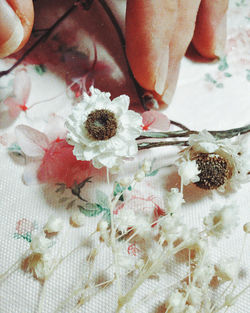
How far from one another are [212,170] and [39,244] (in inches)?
7.5

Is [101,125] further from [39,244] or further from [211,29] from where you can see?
[211,29]

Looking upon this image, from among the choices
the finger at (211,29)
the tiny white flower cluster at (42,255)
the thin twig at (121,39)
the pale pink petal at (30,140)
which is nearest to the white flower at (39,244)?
the tiny white flower cluster at (42,255)

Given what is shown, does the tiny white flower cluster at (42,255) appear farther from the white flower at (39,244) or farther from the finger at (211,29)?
the finger at (211,29)

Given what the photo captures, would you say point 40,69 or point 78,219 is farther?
point 40,69

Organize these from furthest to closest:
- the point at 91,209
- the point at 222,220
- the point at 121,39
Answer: the point at 121,39 → the point at 91,209 → the point at 222,220

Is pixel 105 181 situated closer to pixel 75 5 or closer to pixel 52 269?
pixel 52 269

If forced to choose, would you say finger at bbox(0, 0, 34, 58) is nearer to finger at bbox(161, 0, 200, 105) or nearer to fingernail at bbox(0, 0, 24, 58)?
fingernail at bbox(0, 0, 24, 58)

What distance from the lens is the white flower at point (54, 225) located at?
376 millimetres

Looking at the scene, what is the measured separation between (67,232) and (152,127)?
0.54ft

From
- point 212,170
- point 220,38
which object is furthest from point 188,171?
point 220,38

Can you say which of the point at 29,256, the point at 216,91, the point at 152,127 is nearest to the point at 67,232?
the point at 29,256

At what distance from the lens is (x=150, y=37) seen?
440mm

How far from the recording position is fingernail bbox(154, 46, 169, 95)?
0.46 metres

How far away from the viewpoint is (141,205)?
16.4 inches
